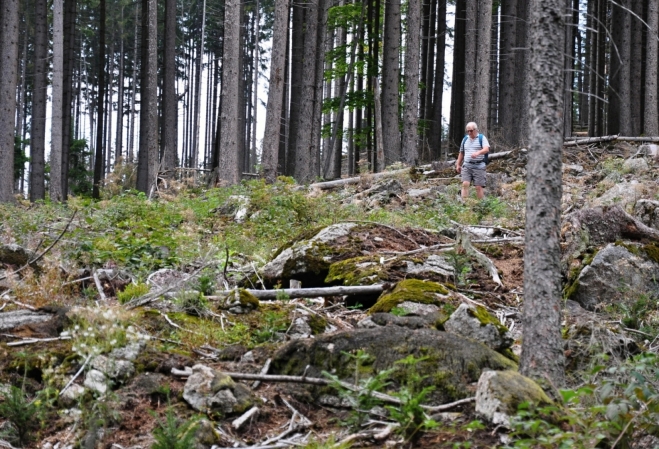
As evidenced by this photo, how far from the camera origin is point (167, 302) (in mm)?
5648

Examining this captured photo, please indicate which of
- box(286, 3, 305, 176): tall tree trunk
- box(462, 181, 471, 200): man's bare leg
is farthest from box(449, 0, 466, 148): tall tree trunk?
box(462, 181, 471, 200): man's bare leg

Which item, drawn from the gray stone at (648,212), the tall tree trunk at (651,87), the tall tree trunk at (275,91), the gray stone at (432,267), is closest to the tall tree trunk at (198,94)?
the tall tree trunk at (275,91)

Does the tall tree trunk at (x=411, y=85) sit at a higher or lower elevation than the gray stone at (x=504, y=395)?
higher

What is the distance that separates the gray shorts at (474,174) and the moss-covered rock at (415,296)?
263 inches

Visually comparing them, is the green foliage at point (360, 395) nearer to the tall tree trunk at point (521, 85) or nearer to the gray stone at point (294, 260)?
the gray stone at point (294, 260)

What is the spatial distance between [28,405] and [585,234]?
18.8 ft

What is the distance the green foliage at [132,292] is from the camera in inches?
217

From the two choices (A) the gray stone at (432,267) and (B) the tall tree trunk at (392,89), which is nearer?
(A) the gray stone at (432,267)

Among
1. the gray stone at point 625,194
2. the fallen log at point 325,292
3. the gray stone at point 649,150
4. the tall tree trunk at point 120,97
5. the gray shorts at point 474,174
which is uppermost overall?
the tall tree trunk at point 120,97

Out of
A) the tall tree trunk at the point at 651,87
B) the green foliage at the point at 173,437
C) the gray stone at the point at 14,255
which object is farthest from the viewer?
the tall tree trunk at the point at 651,87

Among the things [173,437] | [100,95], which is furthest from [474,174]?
[100,95]

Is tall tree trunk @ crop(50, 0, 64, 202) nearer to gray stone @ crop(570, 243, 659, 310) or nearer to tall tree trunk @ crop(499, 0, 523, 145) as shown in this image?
tall tree trunk @ crop(499, 0, 523, 145)

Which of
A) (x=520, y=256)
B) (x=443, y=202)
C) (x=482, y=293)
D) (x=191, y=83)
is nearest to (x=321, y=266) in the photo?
(x=482, y=293)

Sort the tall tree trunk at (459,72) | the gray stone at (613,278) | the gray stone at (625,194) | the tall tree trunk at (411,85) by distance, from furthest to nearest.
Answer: the tall tree trunk at (459,72), the tall tree trunk at (411,85), the gray stone at (625,194), the gray stone at (613,278)
